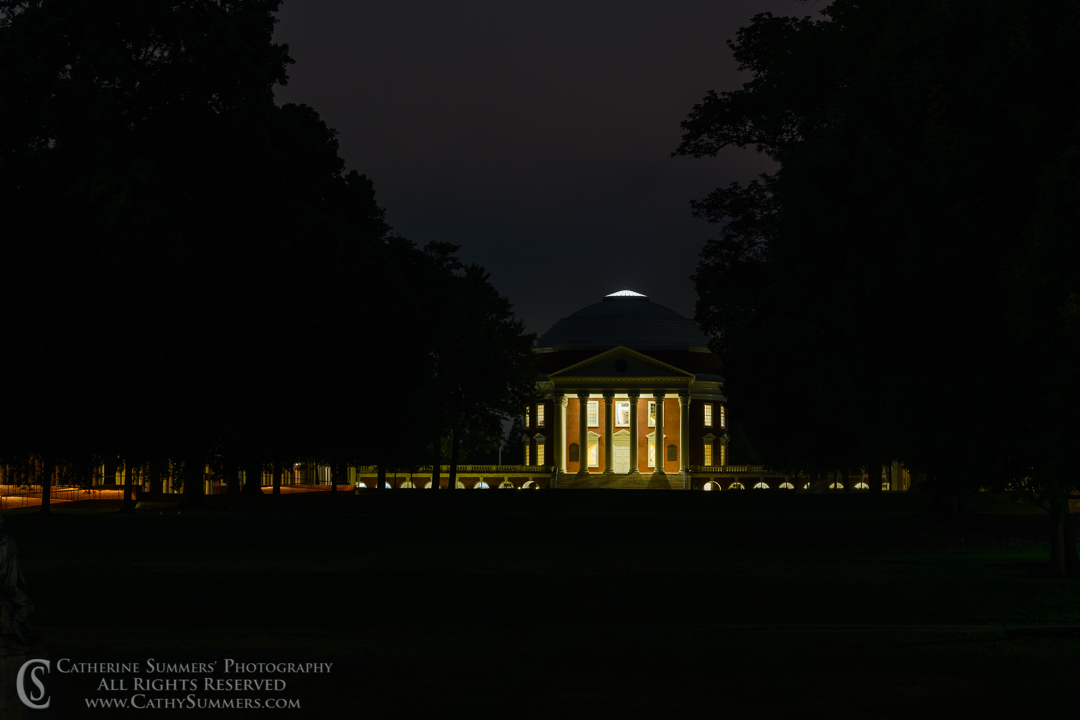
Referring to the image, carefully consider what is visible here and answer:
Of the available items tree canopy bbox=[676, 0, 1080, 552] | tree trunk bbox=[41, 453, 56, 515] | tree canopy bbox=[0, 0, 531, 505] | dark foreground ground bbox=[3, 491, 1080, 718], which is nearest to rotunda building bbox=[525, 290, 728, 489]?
tree trunk bbox=[41, 453, 56, 515]

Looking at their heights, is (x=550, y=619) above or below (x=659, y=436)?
below

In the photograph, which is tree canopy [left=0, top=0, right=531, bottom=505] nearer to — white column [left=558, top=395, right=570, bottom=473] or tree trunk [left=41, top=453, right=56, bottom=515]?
tree trunk [left=41, top=453, right=56, bottom=515]

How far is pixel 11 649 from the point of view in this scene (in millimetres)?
9312

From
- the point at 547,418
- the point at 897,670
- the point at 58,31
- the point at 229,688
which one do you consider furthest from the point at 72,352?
the point at 547,418

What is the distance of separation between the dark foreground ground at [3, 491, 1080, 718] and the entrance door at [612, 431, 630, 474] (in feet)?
297

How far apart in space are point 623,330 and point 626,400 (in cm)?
755

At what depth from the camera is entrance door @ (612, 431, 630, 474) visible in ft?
429

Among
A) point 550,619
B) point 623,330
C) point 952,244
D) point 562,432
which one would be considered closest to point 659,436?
point 562,432

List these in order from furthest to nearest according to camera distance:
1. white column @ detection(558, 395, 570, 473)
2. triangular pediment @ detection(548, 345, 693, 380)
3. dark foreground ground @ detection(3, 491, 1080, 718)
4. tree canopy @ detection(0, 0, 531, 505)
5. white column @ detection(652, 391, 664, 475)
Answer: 1. white column @ detection(558, 395, 570, 473)
2. white column @ detection(652, 391, 664, 475)
3. triangular pediment @ detection(548, 345, 693, 380)
4. tree canopy @ detection(0, 0, 531, 505)
5. dark foreground ground @ detection(3, 491, 1080, 718)

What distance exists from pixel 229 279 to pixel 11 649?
2460 centimetres

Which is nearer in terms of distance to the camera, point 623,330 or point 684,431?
point 684,431

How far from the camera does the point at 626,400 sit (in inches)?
5118

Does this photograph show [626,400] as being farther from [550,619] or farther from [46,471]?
[550,619]

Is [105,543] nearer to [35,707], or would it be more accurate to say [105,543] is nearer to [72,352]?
[72,352]
